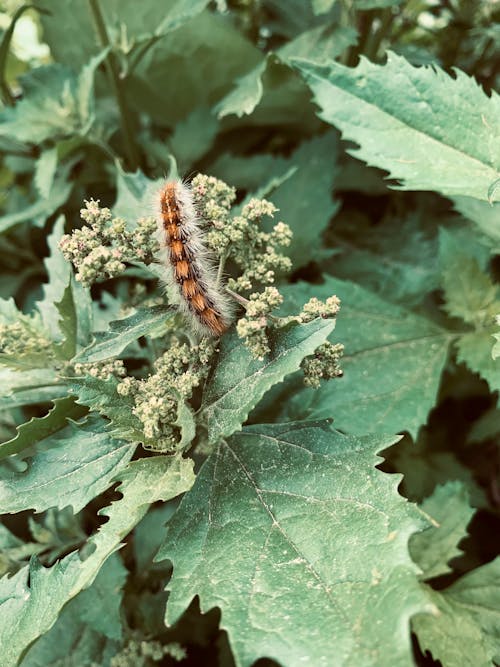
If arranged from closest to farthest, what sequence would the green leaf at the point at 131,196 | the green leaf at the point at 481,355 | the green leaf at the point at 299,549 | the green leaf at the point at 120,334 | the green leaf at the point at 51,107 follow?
the green leaf at the point at 299,549 → the green leaf at the point at 120,334 → the green leaf at the point at 481,355 → the green leaf at the point at 131,196 → the green leaf at the point at 51,107

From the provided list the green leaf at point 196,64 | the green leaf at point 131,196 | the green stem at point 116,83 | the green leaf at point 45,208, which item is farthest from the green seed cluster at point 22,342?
the green leaf at point 196,64

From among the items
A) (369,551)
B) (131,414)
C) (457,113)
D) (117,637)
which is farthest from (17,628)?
(457,113)

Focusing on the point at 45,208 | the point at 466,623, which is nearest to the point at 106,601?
the point at 466,623

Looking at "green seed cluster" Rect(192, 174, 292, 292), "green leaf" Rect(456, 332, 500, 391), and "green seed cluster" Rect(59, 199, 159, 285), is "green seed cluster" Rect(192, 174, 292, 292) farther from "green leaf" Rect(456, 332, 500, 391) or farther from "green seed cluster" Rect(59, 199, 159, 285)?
"green leaf" Rect(456, 332, 500, 391)

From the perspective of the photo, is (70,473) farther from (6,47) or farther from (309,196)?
(6,47)

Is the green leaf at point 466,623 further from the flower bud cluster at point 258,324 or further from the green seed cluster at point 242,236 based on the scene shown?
the green seed cluster at point 242,236

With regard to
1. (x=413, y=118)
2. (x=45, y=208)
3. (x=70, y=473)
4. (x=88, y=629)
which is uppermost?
(x=413, y=118)
